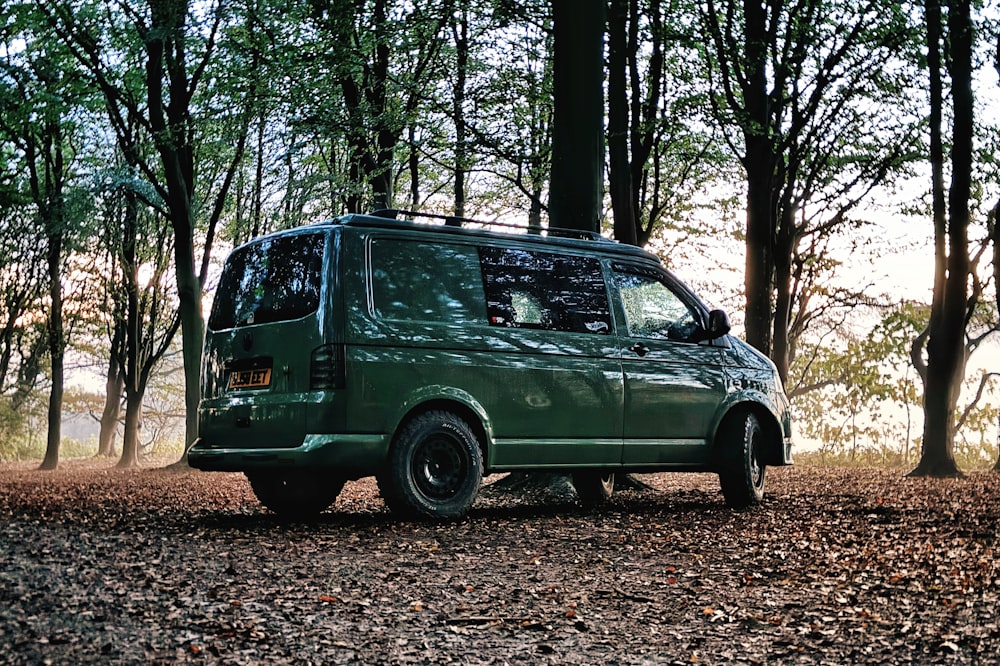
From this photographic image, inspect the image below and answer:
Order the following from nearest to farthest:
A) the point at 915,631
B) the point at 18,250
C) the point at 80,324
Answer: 1. the point at 915,631
2. the point at 18,250
3. the point at 80,324

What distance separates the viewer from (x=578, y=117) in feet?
40.7

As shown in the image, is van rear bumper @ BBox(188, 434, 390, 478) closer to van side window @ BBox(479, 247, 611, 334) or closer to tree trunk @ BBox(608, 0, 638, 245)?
van side window @ BBox(479, 247, 611, 334)

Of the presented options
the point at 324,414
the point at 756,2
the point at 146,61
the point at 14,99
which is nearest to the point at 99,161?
the point at 14,99

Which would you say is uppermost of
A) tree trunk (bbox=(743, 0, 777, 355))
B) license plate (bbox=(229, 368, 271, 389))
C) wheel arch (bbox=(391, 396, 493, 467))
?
tree trunk (bbox=(743, 0, 777, 355))

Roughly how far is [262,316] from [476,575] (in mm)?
3165

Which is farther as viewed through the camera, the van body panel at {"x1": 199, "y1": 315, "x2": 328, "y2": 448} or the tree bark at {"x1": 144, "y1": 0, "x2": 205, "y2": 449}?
the tree bark at {"x1": 144, "y1": 0, "x2": 205, "y2": 449}

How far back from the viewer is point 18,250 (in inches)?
1027

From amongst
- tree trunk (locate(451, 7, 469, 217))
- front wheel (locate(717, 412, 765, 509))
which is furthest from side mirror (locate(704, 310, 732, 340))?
tree trunk (locate(451, 7, 469, 217))

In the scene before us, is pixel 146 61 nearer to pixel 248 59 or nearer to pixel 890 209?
pixel 248 59

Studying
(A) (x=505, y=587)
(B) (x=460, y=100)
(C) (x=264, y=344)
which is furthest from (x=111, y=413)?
(A) (x=505, y=587)

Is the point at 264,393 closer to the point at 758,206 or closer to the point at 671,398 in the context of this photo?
the point at 671,398

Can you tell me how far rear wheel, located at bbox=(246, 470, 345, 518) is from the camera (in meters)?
9.19

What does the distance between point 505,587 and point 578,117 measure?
7.49 meters

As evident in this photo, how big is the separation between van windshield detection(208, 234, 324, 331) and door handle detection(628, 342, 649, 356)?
2.83 metres
